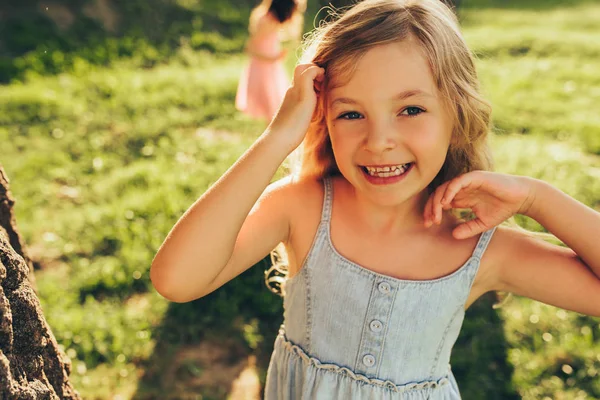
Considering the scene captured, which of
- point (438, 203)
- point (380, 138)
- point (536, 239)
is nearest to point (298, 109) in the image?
point (380, 138)

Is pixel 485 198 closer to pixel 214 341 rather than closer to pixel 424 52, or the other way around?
pixel 424 52

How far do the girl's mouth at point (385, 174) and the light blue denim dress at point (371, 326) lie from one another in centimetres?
27

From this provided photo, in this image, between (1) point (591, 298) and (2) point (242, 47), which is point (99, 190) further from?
→ (2) point (242, 47)

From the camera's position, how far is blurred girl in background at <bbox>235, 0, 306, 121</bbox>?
5.40m

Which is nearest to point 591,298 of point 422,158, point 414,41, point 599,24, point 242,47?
point 422,158

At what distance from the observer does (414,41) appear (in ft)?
5.79

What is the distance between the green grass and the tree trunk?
1.30 metres

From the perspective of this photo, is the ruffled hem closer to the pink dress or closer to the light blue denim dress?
the light blue denim dress

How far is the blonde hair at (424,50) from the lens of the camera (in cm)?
178

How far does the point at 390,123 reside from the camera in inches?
69.1

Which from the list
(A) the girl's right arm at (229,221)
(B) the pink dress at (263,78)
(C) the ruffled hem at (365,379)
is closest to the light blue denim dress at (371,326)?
(C) the ruffled hem at (365,379)

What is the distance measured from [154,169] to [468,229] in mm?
3279

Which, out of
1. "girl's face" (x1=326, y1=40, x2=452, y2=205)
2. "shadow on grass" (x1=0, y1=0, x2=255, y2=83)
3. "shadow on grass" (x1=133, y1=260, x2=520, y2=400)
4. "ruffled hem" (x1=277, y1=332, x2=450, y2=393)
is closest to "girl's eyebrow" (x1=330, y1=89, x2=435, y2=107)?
"girl's face" (x1=326, y1=40, x2=452, y2=205)

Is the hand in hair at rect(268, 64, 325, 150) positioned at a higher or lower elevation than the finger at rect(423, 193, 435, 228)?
higher
